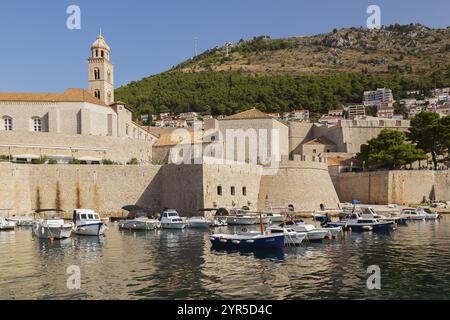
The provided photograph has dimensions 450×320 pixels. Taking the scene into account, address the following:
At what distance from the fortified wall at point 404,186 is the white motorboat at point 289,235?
22.7m

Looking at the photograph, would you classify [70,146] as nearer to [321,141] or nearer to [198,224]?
[198,224]

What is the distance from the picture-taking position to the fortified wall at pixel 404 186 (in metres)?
40.6

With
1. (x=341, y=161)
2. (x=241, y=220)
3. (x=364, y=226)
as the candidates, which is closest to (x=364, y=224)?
(x=364, y=226)

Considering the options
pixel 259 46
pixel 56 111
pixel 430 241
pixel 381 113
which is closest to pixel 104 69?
pixel 56 111

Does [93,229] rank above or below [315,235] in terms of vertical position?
above

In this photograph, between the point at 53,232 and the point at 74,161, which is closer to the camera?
the point at 53,232

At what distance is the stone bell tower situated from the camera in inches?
1946

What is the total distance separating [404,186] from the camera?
4066cm

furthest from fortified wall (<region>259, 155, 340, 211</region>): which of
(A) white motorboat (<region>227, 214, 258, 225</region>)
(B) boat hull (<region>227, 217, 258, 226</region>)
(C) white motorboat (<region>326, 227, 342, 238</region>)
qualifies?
(C) white motorboat (<region>326, 227, 342, 238</region>)

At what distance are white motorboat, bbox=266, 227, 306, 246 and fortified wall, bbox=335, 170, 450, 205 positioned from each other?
22.7 metres

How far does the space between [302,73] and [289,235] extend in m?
94.2

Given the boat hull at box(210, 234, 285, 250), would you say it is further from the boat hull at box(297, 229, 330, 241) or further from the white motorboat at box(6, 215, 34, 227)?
the white motorboat at box(6, 215, 34, 227)

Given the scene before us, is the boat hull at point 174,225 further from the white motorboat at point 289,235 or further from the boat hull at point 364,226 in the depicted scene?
the white motorboat at point 289,235

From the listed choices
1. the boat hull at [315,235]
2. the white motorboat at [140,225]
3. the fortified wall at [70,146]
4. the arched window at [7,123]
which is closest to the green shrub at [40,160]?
the fortified wall at [70,146]
